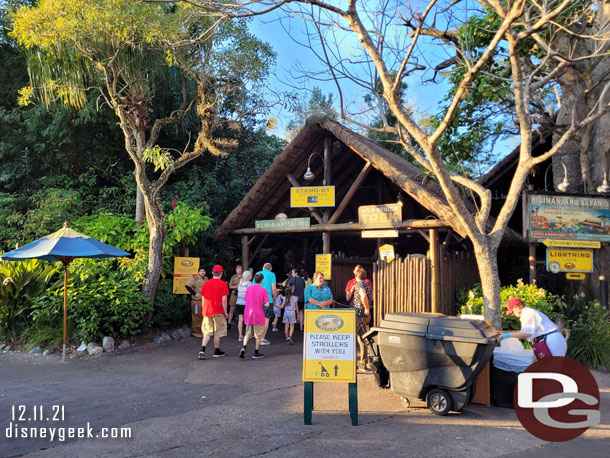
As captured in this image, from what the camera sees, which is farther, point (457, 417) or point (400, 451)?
point (457, 417)

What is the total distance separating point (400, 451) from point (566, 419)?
245 centimetres

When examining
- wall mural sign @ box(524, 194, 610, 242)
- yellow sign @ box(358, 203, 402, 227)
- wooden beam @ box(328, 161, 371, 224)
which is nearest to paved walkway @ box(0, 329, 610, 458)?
wall mural sign @ box(524, 194, 610, 242)

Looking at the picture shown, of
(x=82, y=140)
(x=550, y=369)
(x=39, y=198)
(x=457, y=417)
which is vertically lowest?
(x=457, y=417)

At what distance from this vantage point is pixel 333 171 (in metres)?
14.1

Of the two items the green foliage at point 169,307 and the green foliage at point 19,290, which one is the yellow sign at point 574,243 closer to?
the green foliage at point 169,307

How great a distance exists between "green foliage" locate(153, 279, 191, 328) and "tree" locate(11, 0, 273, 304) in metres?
0.63

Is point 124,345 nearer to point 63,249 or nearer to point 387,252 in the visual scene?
point 63,249

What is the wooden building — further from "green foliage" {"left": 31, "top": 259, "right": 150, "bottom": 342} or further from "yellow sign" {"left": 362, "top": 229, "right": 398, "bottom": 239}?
"green foliage" {"left": 31, "top": 259, "right": 150, "bottom": 342}

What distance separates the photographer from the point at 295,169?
13.6 metres

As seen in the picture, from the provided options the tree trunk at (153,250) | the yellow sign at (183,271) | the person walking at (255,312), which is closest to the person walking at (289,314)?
the person walking at (255,312)

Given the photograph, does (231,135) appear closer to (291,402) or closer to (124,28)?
(124,28)

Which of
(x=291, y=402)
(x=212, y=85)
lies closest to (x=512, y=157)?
(x=212, y=85)

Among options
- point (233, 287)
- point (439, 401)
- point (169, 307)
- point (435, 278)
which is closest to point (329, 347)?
point (439, 401)

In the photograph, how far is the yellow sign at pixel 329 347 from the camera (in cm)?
584
